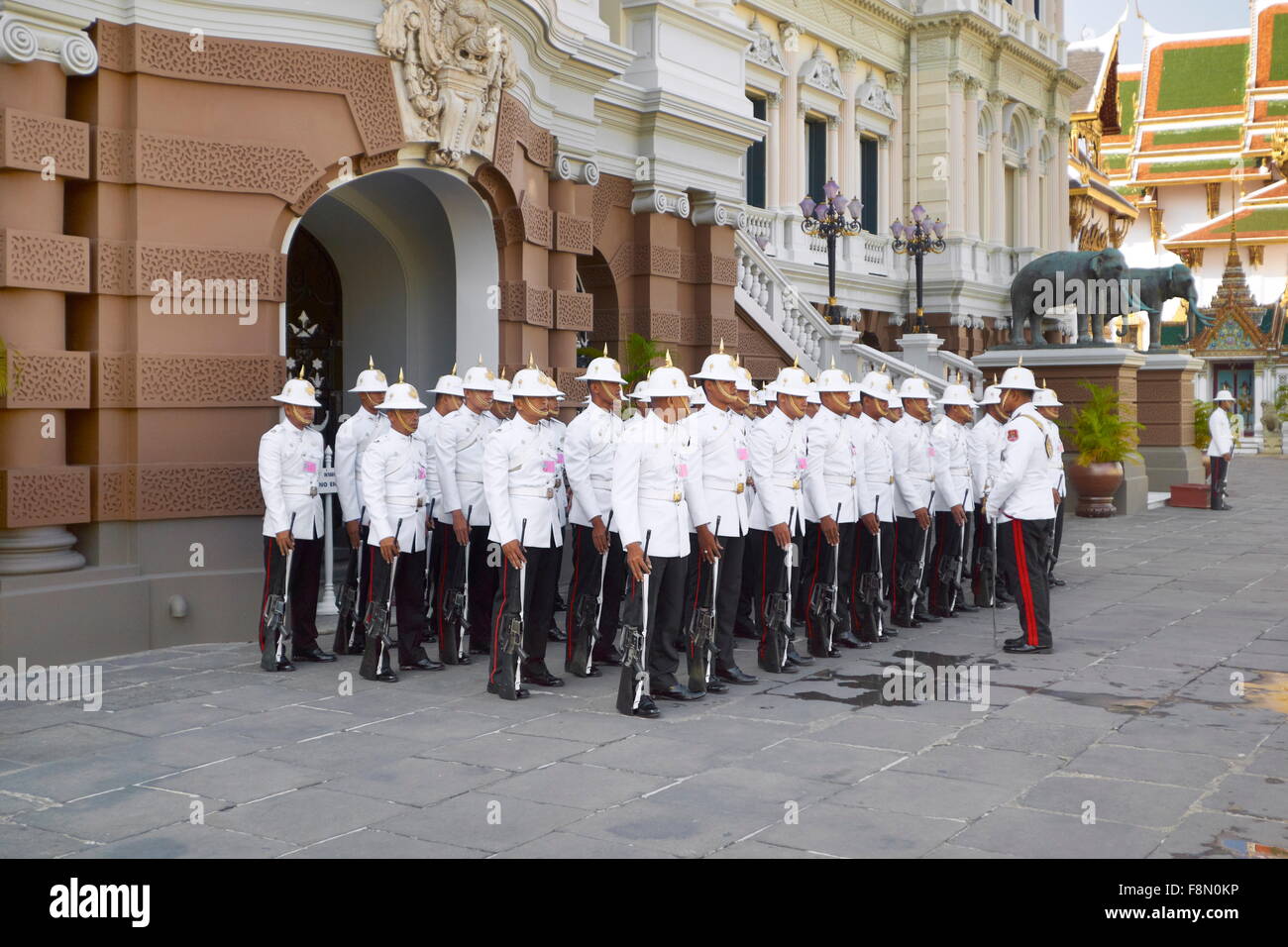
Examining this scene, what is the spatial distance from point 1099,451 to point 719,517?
14447mm

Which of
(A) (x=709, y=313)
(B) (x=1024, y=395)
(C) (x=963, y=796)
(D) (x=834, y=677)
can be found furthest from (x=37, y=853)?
(A) (x=709, y=313)

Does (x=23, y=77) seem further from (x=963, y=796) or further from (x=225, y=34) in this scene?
(x=963, y=796)

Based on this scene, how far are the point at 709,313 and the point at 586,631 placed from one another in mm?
8326

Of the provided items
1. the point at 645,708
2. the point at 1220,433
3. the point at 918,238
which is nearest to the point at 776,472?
the point at 645,708

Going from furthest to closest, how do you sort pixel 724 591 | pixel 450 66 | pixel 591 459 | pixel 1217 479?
pixel 1217 479, pixel 450 66, pixel 591 459, pixel 724 591

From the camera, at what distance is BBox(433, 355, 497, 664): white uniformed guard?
10.3 metres

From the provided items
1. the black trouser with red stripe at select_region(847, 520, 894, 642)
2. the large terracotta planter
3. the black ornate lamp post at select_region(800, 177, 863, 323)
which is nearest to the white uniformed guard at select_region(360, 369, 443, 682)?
the black trouser with red stripe at select_region(847, 520, 894, 642)

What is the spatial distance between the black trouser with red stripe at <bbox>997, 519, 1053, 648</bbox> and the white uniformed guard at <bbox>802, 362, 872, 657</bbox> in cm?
119

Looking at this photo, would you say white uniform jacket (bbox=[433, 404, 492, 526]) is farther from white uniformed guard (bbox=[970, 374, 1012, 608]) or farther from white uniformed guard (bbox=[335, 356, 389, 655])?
white uniformed guard (bbox=[970, 374, 1012, 608])

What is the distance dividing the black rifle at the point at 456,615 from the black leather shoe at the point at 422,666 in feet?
0.49

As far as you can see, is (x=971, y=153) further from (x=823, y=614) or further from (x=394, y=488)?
(x=394, y=488)

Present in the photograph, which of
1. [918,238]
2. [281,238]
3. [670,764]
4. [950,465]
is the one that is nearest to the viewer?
[670,764]

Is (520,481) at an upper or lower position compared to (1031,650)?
upper

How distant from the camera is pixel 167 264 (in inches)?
406
